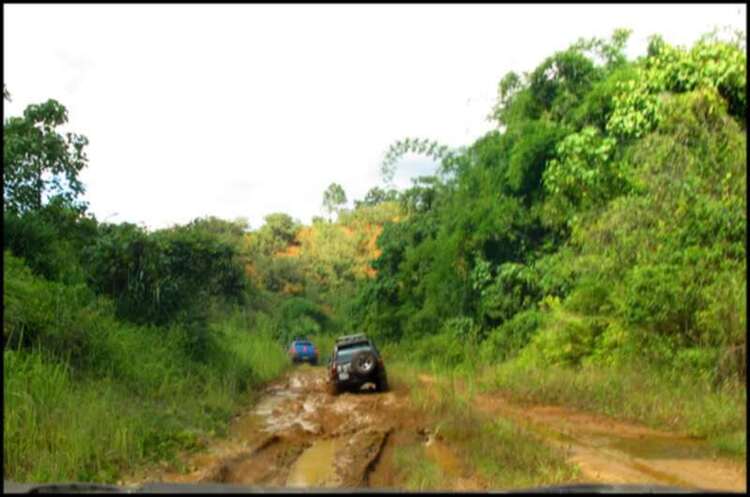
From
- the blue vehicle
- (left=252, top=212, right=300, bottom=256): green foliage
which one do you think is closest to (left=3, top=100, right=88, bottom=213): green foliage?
the blue vehicle

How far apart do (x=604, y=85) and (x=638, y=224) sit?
6746 millimetres

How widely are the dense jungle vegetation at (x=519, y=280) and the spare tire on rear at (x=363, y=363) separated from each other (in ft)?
9.79

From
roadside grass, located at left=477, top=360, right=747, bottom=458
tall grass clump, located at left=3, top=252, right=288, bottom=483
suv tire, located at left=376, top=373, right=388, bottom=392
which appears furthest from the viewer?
suv tire, located at left=376, top=373, right=388, bottom=392

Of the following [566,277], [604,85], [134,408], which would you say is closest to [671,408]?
[566,277]

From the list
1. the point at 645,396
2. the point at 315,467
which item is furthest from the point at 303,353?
the point at 315,467

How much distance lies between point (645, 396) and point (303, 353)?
80.9ft

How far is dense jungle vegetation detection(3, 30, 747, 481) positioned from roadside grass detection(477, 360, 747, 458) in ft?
0.14

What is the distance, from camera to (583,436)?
1061 cm

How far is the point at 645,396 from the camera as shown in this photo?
1216cm

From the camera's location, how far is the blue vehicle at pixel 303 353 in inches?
1384

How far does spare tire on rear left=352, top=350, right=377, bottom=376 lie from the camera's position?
58.3ft

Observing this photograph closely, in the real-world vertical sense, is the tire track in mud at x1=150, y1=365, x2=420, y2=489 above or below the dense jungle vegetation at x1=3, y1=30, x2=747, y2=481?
below

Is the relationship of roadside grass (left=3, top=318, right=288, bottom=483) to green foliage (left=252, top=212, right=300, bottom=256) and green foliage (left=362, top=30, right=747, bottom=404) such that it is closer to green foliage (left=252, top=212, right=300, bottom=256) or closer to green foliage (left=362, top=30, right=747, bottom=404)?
green foliage (left=362, top=30, right=747, bottom=404)

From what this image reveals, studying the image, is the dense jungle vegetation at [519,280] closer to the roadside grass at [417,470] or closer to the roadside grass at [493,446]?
the roadside grass at [493,446]
